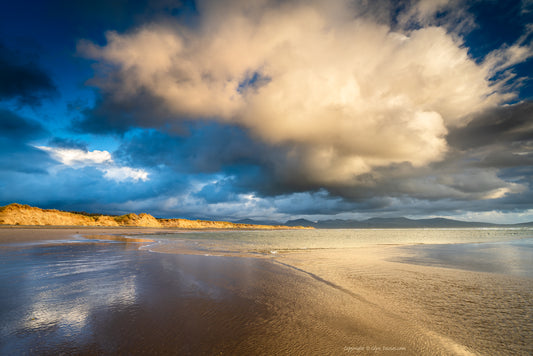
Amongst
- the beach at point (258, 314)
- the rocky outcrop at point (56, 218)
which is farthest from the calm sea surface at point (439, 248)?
the rocky outcrop at point (56, 218)

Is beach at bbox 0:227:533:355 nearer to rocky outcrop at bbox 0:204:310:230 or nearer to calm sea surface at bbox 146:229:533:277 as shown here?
calm sea surface at bbox 146:229:533:277

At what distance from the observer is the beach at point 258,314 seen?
4.61m

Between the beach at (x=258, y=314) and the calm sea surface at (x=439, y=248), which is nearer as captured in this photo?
the beach at (x=258, y=314)

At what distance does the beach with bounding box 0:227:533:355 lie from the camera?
4.61 m

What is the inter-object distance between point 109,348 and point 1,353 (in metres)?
1.66

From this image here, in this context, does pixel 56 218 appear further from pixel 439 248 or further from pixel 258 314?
pixel 439 248

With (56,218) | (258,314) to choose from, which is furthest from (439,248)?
(56,218)

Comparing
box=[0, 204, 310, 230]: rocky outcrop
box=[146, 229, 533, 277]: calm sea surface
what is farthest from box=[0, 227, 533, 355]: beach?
box=[0, 204, 310, 230]: rocky outcrop

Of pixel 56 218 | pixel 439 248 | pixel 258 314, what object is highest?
pixel 56 218

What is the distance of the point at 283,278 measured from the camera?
10961mm

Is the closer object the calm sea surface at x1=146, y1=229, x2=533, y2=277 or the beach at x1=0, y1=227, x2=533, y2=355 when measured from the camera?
the beach at x1=0, y1=227, x2=533, y2=355

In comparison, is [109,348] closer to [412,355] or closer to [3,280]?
[412,355]

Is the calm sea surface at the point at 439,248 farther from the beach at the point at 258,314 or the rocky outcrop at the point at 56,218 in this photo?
the rocky outcrop at the point at 56,218

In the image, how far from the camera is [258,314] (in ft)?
20.9
